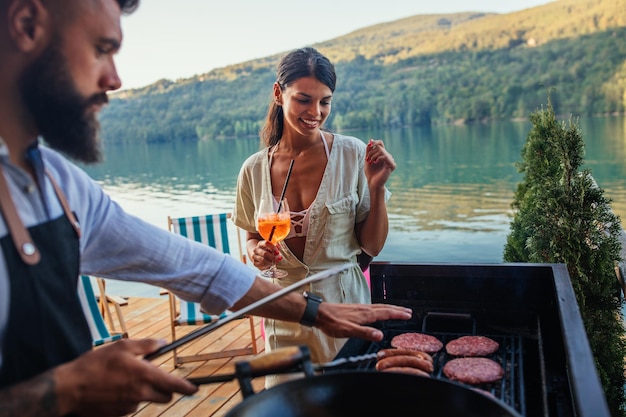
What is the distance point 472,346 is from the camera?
6.63 ft

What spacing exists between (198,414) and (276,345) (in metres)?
1.46

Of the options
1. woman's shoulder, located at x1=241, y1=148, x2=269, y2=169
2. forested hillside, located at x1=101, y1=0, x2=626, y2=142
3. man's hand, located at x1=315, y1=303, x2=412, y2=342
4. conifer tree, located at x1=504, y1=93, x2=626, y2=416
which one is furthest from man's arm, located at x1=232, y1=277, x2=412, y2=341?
forested hillside, located at x1=101, y1=0, x2=626, y2=142

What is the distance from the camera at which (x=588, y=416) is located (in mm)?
1097

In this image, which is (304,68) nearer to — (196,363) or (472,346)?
(472,346)

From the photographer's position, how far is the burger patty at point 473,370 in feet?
5.77

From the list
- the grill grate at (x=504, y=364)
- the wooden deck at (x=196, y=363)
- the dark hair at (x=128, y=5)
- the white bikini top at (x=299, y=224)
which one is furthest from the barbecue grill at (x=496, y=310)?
the dark hair at (x=128, y=5)

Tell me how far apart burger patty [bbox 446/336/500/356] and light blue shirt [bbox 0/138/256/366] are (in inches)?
36.4

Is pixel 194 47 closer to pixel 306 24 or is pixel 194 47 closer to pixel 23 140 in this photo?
pixel 306 24

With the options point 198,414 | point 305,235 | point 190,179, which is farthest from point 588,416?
point 190,179

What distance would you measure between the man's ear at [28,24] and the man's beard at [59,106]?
25 mm

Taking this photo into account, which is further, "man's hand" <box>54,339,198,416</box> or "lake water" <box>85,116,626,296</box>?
"lake water" <box>85,116,626,296</box>

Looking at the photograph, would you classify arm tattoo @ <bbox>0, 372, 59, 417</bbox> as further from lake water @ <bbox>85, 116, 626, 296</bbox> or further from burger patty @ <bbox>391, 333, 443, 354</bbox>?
lake water @ <bbox>85, 116, 626, 296</bbox>

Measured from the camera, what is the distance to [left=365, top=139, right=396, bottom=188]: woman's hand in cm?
236

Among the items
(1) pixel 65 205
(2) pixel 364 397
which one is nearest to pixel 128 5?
(1) pixel 65 205
